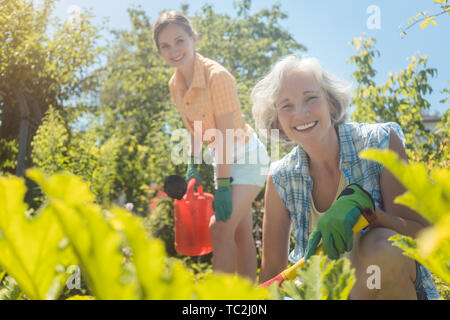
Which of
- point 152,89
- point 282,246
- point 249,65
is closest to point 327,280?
point 282,246

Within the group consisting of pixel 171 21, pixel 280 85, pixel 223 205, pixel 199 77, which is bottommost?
pixel 223 205

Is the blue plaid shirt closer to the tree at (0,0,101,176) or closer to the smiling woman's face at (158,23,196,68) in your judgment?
the smiling woman's face at (158,23,196,68)

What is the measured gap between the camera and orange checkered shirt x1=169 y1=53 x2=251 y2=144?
2.38 metres

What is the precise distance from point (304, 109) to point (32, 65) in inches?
171

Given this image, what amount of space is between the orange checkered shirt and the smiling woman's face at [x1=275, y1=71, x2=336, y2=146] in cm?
72

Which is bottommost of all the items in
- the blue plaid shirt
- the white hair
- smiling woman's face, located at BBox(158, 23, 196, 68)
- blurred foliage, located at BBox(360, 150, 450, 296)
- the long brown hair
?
blurred foliage, located at BBox(360, 150, 450, 296)

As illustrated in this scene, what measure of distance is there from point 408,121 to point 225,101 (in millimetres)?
2826

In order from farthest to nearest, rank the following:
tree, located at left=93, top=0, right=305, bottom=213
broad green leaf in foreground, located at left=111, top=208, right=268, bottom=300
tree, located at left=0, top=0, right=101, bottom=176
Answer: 1. tree, located at left=93, top=0, right=305, bottom=213
2. tree, located at left=0, top=0, right=101, bottom=176
3. broad green leaf in foreground, located at left=111, top=208, right=268, bottom=300

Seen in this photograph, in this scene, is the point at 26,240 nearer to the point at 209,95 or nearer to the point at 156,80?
the point at 209,95

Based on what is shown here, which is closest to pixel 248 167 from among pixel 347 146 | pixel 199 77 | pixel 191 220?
pixel 199 77

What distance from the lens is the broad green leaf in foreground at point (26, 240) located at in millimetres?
241

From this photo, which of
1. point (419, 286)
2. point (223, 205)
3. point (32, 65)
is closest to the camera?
point (419, 286)

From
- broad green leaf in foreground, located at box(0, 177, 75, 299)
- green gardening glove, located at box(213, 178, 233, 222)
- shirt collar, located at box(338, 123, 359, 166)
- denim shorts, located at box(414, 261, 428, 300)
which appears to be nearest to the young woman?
green gardening glove, located at box(213, 178, 233, 222)

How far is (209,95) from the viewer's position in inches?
95.7
